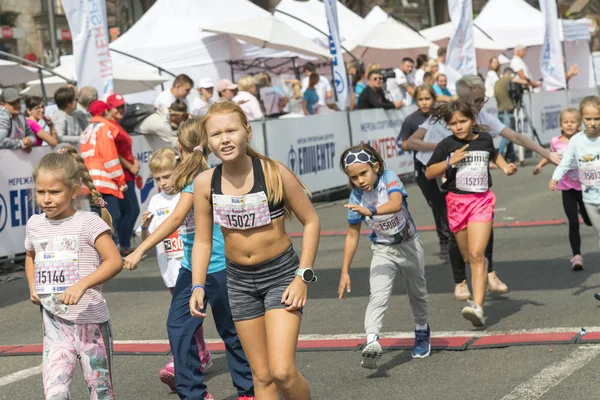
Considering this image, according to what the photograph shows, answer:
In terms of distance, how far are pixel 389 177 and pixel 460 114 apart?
1283 millimetres

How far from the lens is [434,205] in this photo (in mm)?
11062

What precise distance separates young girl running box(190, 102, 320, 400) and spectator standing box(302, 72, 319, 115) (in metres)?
15.2

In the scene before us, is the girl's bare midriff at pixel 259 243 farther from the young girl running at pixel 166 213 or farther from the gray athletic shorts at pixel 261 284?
the young girl running at pixel 166 213

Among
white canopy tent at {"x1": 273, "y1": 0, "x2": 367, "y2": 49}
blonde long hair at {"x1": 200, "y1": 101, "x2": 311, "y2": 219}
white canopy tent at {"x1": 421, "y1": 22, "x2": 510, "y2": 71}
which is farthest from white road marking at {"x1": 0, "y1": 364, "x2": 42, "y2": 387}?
white canopy tent at {"x1": 421, "y1": 22, "x2": 510, "y2": 71}

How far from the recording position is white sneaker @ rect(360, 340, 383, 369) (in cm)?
661

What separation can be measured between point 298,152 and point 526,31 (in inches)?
636

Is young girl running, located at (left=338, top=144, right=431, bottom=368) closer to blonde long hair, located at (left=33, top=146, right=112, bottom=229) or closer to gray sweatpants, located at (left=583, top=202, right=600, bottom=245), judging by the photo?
blonde long hair, located at (left=33, top=146, right=112, bottom=229)

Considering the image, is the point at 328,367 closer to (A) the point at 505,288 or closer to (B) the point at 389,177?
(B) the point at 389,177

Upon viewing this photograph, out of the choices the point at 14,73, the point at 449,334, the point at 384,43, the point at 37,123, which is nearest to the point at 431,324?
the point at 449,334

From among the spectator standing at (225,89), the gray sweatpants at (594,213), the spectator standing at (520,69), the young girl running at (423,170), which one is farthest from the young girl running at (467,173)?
the spectator standing at (520,69)

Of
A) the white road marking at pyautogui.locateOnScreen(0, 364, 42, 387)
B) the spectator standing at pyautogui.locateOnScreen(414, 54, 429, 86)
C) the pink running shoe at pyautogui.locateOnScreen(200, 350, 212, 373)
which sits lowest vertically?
the white road marking at pyautogui.locateOnScreen(0, 364, 42, 387)

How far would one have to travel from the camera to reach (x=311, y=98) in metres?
20.3

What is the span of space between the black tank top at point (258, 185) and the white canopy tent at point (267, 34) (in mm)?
15598

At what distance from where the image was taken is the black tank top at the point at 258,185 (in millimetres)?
5070
